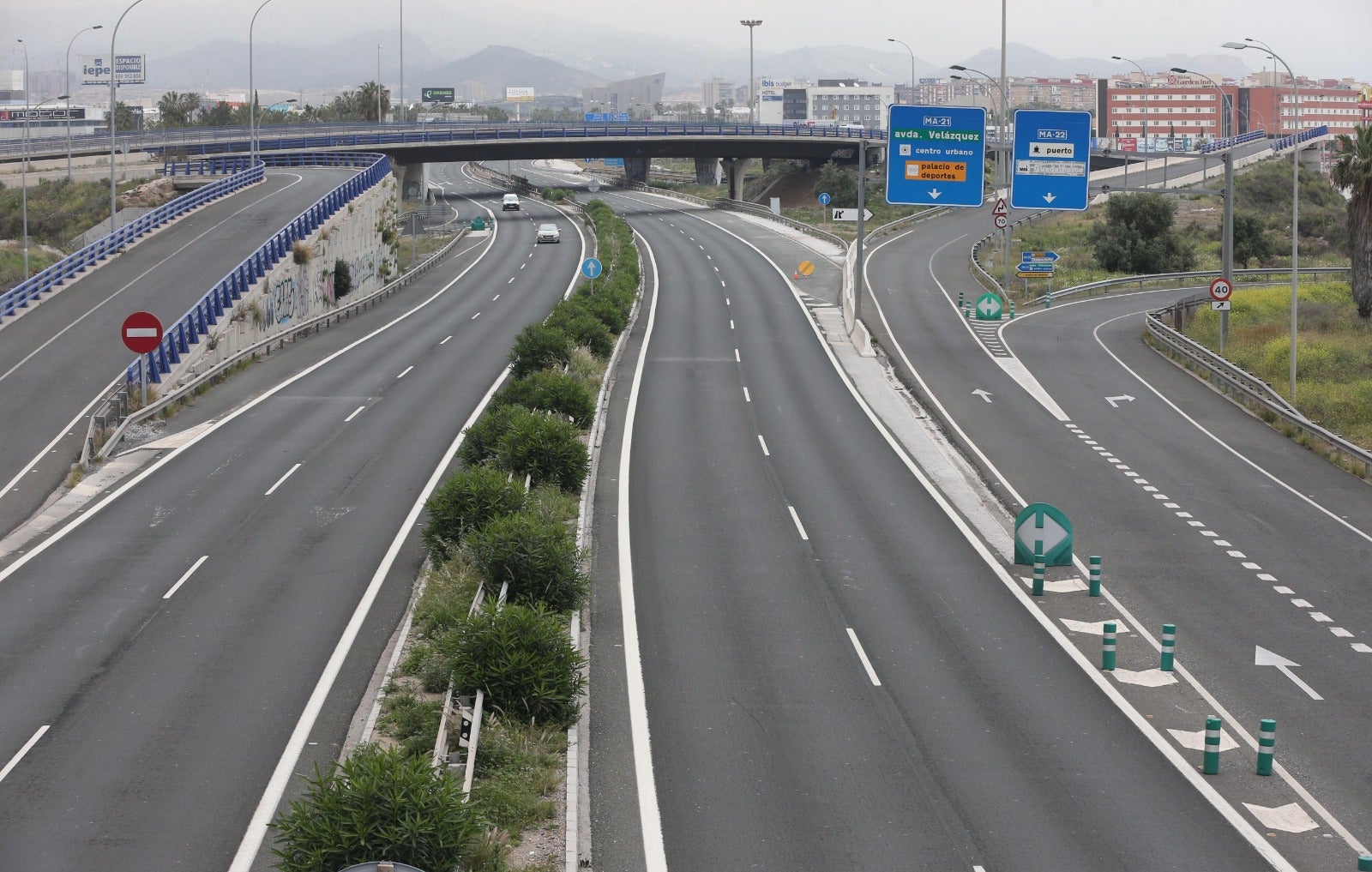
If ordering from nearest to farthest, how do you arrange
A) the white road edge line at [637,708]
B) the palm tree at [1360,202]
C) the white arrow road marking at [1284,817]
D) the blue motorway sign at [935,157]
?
1. the white road edge line at [637,708]
2. the white arrow road marking at [1284,817]
3. the blue motorway sign at [935,157]
4. the palm tree at [1360,202]

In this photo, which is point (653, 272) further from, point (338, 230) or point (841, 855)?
point (841, 855)

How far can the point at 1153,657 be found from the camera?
19453 millimetres

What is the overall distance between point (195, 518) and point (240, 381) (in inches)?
581

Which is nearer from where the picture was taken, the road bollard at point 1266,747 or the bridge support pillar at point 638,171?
the road bollard at point 1266,747

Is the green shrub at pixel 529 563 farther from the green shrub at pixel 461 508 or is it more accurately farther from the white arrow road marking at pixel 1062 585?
the white arrow road marking at pixel 1062 585

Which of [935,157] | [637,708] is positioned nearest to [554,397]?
[637,708]

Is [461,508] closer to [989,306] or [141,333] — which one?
[141,333]

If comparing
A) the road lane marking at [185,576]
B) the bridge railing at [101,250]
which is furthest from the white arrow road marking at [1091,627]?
the bridge railing at [101,250]

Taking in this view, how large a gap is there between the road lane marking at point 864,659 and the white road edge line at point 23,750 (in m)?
10.0

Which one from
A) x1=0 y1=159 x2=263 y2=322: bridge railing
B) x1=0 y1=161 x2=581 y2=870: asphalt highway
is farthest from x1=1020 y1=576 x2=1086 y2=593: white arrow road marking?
x1=0 y1=159 x2=263 y2=322: bridge railing

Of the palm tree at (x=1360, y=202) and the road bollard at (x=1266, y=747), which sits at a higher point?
the palm tree at (x=1360, y=202)

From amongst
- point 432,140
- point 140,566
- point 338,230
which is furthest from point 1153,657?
point 432,140

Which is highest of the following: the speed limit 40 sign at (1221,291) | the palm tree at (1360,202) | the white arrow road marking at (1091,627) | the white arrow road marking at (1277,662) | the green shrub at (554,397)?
the palm tree at (1360,202)

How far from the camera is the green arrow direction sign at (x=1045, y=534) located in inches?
916
